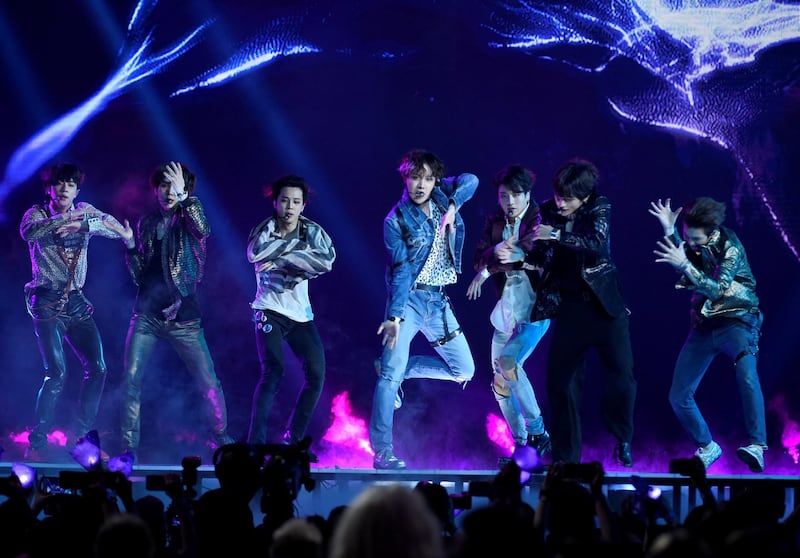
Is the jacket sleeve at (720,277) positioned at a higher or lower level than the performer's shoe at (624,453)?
higher

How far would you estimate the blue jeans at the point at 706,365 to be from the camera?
834 cm

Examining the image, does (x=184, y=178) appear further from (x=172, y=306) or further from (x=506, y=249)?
(x=506, y=249)

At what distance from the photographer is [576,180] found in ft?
26.3

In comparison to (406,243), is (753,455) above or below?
below

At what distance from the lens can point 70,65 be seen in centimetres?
1029

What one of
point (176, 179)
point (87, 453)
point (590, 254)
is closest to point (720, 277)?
point (590, 254)

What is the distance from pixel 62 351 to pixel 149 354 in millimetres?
897

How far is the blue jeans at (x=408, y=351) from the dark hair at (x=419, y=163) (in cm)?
98

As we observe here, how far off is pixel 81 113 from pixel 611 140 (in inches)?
198

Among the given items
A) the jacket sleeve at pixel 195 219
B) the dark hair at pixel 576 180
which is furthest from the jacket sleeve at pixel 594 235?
the jacket sleeve at pixel 195 219

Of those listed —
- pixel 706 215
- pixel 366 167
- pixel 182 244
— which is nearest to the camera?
pixel 706 215

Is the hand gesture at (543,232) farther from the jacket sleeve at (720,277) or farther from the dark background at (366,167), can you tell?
the dark background at (366,167)

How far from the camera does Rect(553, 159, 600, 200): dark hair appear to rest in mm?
8023

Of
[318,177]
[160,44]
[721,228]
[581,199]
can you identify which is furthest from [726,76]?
[160,44]
